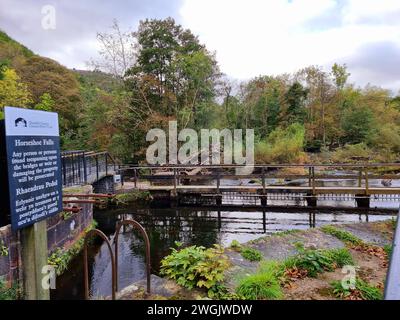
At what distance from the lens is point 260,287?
148 inches

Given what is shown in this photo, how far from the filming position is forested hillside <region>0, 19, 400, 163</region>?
57.2 feet

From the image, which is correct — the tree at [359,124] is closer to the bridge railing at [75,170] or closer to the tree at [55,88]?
the bridge railing at [75,170]

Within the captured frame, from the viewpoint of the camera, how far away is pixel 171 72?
1822cm

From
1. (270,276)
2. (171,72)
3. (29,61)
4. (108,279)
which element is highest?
(29,61)

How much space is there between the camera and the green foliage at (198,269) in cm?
379

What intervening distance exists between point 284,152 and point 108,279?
16.7m

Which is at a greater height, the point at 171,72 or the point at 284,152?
the point at 171,72

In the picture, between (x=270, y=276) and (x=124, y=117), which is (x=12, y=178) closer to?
(x=270, y=276)

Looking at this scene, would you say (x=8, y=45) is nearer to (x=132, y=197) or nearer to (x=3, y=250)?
(x=132, y=197)

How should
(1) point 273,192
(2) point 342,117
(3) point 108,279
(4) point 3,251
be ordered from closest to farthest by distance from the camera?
1. (4) point 3,251
2. (3) point 108,279
3. (1) point 273,192
4. (2) point 342,117

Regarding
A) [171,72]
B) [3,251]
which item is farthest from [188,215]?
[171,72]

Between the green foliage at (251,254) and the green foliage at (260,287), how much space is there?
3.31ft

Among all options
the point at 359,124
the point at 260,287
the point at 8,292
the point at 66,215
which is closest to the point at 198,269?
the point at 260,287

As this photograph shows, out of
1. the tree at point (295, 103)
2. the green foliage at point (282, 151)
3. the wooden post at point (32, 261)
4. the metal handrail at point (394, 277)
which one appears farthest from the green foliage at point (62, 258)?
the tree at point (295, 103)
